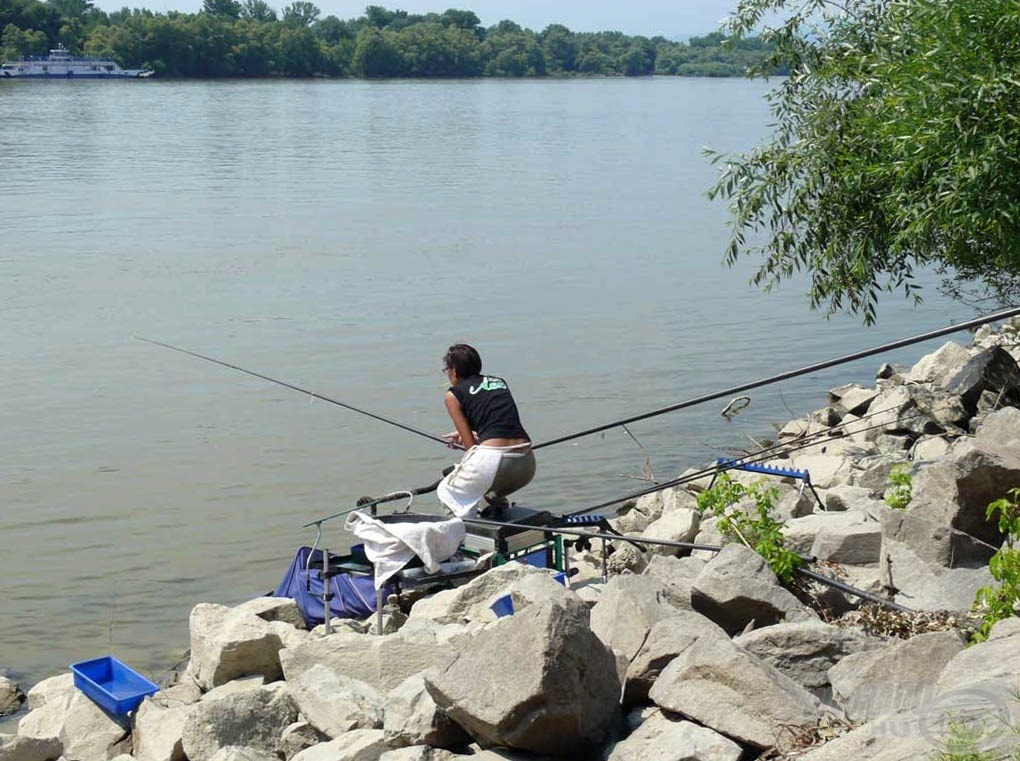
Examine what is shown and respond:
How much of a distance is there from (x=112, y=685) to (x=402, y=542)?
1.76m

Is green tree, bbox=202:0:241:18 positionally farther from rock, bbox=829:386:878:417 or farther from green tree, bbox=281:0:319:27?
rock, bbox=829:386:878:417

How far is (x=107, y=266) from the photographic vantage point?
2306 centimetres

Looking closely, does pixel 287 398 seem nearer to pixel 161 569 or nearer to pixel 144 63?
pixel 161 569

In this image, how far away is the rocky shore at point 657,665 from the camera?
4.33 meters

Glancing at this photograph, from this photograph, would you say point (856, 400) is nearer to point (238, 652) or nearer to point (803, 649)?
point (238, 652)

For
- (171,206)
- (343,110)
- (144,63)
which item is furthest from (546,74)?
(171,206)

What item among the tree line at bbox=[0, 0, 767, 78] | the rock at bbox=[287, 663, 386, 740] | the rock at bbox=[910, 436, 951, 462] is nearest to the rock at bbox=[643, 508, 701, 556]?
the rock at bbox=[910, 436, 951, 462]

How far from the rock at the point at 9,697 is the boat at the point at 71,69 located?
347 ft

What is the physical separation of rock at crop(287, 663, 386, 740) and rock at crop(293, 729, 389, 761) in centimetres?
23

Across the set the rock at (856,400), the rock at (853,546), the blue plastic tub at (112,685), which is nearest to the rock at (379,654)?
the blue plastic tub at (112,685)

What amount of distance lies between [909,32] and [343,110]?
60702 millimetres

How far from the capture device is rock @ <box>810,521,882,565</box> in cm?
675

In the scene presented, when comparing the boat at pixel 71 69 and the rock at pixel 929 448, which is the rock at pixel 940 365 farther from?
the boat at pixel 71 69

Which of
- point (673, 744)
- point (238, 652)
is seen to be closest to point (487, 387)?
point (238, 652)
